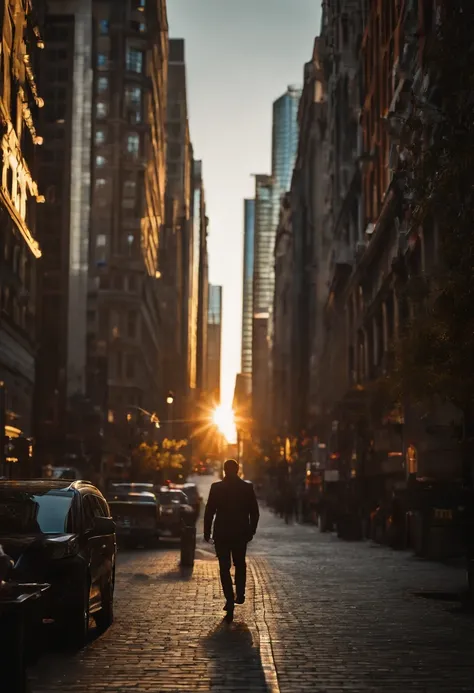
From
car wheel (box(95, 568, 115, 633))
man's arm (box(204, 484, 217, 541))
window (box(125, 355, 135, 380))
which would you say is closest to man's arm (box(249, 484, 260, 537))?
man's arm (box(204, 484, 217, 541))

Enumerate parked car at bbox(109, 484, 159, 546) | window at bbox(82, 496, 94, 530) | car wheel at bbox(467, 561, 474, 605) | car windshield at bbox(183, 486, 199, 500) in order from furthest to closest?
car windshield at bbox(183, 486, 199, 500), parked car at bbox(109, 484, 159, 546), car wheel at bbox(467, 561, 474, 605), window at bbox(82, 496, 94, 530)

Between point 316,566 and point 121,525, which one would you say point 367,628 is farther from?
point 121,525

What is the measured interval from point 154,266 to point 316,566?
5145 inches

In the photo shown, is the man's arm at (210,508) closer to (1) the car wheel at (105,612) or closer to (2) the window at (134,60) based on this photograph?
(1) the car wheel at (105,612)

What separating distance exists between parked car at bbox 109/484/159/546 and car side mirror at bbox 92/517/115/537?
19790 millimetres

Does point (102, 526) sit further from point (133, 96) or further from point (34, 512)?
point (133, 96)

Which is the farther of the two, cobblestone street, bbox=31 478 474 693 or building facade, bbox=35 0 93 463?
building facade, bbox=35 0 93 463

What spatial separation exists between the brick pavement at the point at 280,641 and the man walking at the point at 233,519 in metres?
0.72

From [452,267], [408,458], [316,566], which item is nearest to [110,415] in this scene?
[408,458]

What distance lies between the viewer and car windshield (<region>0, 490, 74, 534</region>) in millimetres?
11945

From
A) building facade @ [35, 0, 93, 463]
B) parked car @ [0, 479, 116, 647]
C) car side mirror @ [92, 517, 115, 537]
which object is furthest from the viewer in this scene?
building facade @ [35, 0, 93, 463]

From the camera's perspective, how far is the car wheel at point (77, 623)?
11.6 meters

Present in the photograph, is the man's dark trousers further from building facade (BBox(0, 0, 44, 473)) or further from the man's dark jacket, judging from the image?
building facade (BBox(0, 0, 44, 473))

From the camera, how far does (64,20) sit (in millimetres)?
94375
